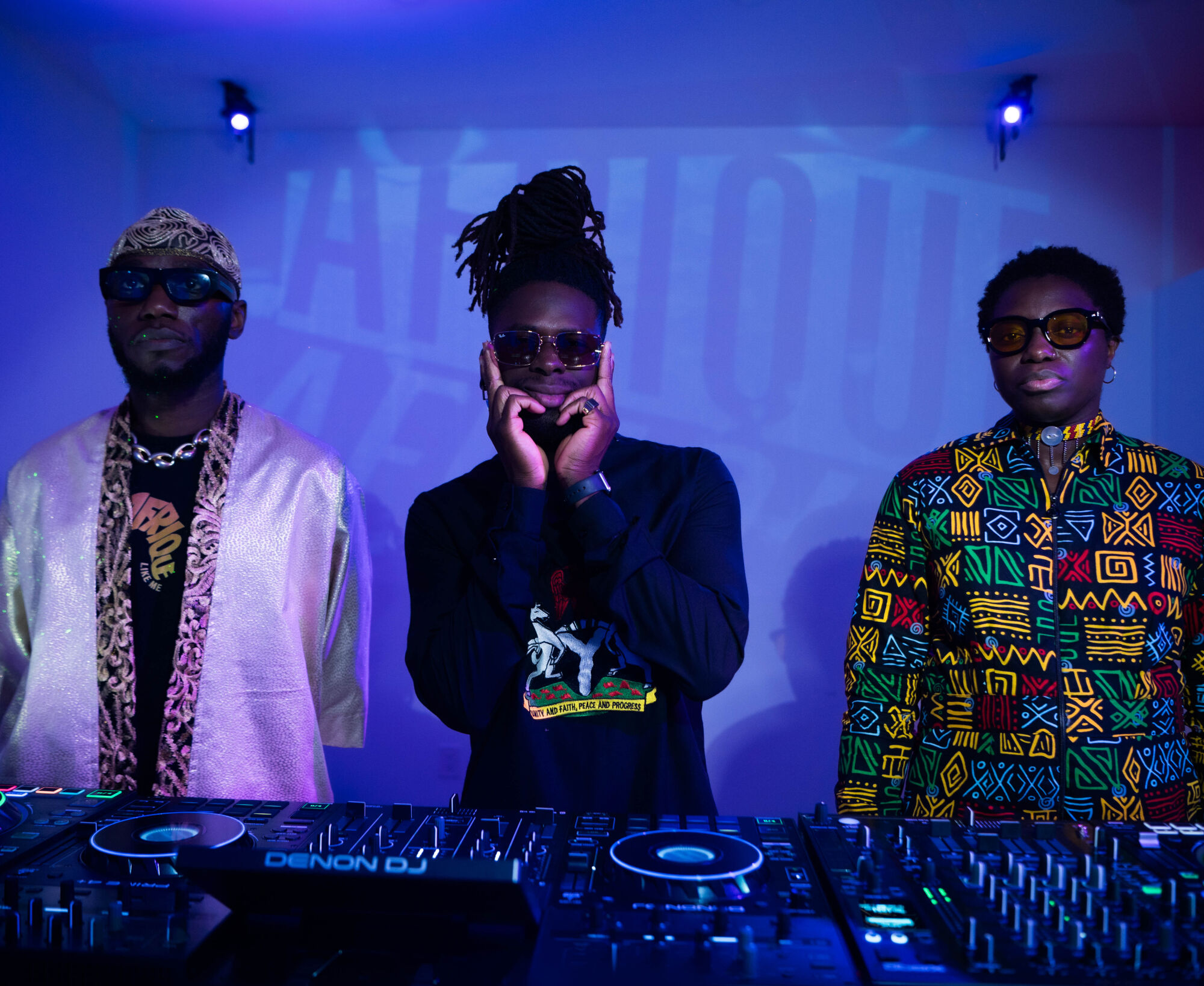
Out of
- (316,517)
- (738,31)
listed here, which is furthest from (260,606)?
(738,31)

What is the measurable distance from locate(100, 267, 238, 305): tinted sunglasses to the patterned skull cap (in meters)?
0.07

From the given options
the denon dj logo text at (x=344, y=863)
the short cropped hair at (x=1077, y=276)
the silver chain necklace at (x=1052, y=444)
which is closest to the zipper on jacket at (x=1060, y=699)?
the silver chain necklace at (x=1052, y=444)

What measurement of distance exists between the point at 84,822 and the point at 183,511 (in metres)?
1.17

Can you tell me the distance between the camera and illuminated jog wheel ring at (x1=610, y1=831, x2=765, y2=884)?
1.11 meters

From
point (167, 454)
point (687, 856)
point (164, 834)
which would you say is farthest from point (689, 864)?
point (167, 454)

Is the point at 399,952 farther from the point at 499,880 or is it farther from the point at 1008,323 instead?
A: the point at 1008,323

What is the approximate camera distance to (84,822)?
4.28 ft

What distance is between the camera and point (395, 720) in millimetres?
4488

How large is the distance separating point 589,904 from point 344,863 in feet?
0.91

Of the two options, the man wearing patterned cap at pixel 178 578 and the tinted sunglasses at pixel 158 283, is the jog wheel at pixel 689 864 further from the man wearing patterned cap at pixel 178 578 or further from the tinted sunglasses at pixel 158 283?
the tinted sunglasses at pixel 158 283

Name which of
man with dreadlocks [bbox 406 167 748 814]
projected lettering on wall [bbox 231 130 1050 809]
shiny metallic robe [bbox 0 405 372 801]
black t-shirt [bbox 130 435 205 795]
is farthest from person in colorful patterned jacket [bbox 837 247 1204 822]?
projected lettering on wall [bbox 231 130 1050 809]

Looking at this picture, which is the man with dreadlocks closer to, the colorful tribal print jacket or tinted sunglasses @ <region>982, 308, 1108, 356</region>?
the colorful tribal print jacket

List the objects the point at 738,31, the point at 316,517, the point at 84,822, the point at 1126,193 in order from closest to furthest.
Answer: the point at 84,822 < the point at 316,517 < the point at 738,31 < the point at 1126,193

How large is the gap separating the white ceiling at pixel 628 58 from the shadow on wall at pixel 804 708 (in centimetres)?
204
